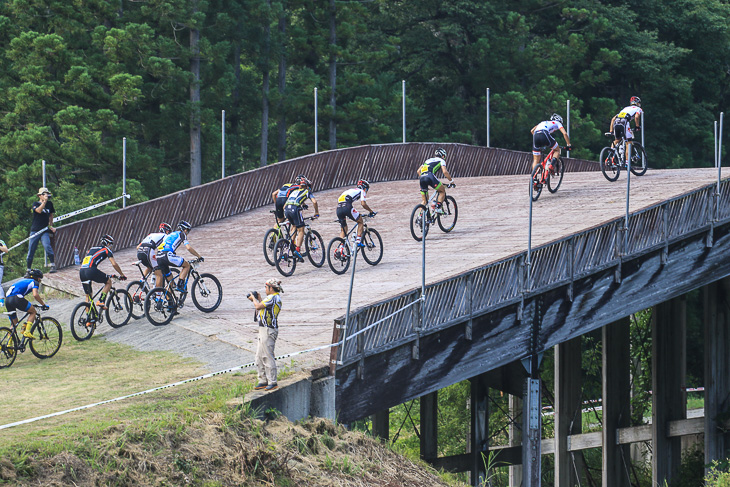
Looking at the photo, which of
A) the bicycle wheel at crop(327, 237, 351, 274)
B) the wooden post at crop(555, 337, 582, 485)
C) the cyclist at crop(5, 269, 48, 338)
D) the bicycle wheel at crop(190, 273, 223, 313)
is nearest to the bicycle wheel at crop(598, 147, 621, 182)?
the wooden post at crop(555, 337, 582, 485)

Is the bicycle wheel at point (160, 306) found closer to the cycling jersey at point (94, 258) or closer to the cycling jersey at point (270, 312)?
the cycling jersey at point (94, 258)

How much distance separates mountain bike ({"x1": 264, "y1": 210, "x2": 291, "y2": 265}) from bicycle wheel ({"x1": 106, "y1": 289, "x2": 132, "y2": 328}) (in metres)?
3.71

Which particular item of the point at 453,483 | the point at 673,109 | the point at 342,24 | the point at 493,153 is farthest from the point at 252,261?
the point at 673,109

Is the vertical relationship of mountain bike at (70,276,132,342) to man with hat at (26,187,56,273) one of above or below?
below

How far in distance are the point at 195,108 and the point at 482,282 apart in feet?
108

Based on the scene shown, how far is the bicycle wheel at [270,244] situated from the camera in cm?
2484

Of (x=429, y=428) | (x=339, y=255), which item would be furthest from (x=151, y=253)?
(x=429, y=428)

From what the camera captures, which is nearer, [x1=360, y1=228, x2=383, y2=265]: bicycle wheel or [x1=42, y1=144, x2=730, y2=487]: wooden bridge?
[x1=42, y1=144, x2=730, y2=487]: wooden bridge

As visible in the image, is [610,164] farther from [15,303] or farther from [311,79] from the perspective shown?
[311,79]

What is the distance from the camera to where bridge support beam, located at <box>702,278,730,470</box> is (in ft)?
84.8

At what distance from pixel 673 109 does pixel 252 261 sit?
139 ft

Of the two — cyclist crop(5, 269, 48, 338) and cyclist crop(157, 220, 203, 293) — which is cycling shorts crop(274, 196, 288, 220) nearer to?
cyclist crop(157, 220, 203, 293)

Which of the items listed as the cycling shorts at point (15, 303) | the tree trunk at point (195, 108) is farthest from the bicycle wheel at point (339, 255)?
the tree trunk at point (195, 108)

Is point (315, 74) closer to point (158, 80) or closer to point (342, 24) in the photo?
point (342, 24)
